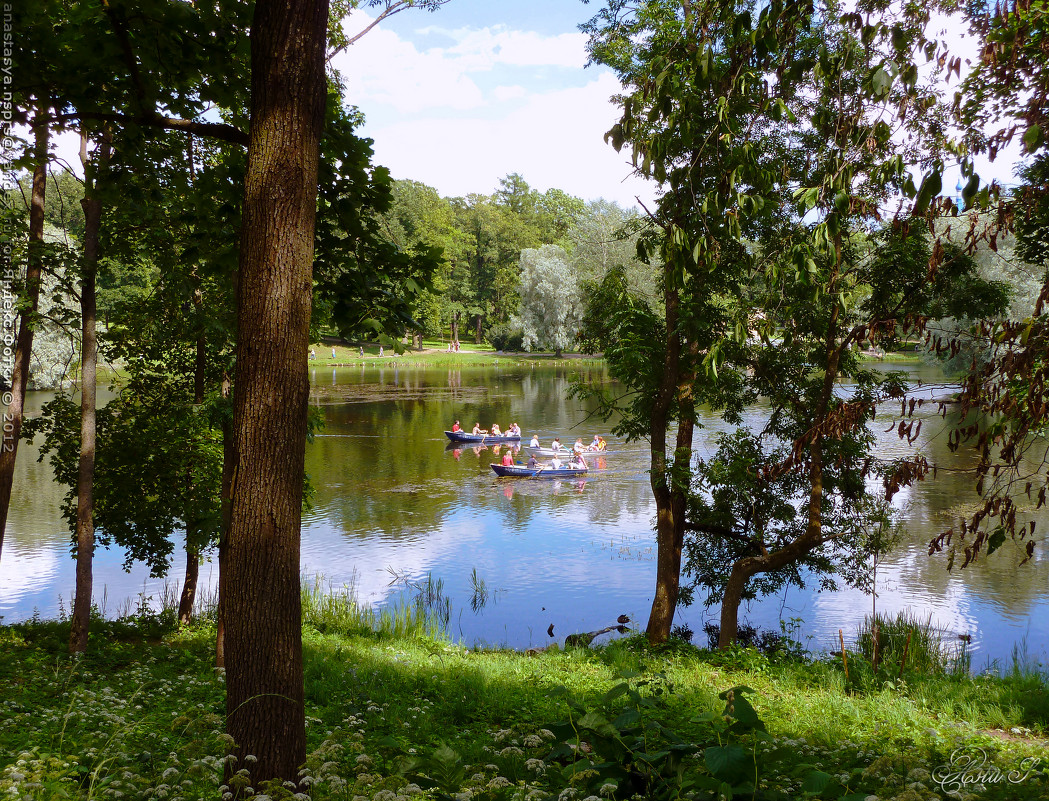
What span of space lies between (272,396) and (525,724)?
9.45ft

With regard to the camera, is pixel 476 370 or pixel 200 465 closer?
pixel 200 465

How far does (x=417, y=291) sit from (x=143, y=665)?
5.25 m

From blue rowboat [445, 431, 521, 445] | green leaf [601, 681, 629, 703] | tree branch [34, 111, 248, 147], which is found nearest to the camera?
green leaf [601, 681, 629, 703]

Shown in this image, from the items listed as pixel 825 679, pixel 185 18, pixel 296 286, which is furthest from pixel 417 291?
pixel 825 679

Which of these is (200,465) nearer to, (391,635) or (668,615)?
(391,635)

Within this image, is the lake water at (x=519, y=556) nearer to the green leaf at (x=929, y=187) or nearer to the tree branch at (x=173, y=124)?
the green leaf at (x=929, y=187)

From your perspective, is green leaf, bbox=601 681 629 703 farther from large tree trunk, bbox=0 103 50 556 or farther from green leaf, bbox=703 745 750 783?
large tree trunk, bbox=0 103 50 556

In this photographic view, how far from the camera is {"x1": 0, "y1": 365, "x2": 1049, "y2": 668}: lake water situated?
11.9 m

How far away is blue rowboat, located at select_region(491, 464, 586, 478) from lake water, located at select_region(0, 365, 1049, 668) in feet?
0.85

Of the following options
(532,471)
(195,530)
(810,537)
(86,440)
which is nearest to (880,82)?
(86,440)

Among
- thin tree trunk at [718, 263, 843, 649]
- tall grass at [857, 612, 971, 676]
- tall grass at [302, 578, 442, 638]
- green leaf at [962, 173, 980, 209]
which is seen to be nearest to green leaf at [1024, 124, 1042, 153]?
green leaf at [962, 173, 980, 209]

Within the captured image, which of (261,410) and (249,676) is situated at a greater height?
(261,410)

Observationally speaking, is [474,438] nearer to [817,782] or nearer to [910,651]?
[910,651]

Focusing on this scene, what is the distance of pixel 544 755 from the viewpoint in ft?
10.2
